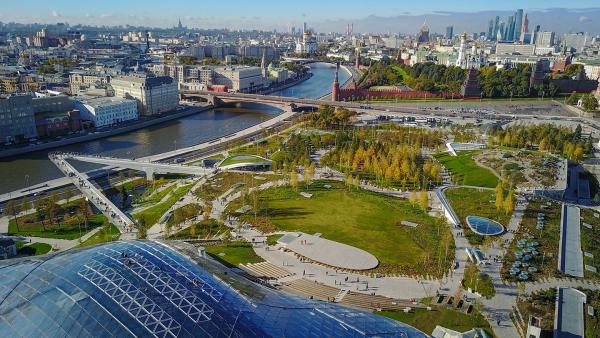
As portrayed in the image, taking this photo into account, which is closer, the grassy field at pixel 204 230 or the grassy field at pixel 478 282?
the grassy field at pixel 478 282

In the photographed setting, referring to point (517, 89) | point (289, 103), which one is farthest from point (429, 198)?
point (517, 89)

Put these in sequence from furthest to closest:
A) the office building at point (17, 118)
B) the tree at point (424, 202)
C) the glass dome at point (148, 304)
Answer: the office building at point (17, 118) → the tree at point (424, 202) → the glass dome at point (148, 304)

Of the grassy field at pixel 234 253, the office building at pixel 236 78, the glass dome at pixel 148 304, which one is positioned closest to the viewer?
the glass dome at pixel 148 304

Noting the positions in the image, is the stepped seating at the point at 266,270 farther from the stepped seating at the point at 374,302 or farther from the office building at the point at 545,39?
the office building at the point at 545,39

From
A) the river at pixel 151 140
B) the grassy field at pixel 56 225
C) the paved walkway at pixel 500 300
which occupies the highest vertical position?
the paved walkway at pixel 500 300

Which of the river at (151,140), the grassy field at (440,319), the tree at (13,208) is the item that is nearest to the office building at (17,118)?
the river at (151,140)

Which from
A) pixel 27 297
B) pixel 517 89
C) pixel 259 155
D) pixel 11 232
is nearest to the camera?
pixel 27 297

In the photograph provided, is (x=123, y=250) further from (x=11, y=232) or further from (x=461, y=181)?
(x=461, y=181)
